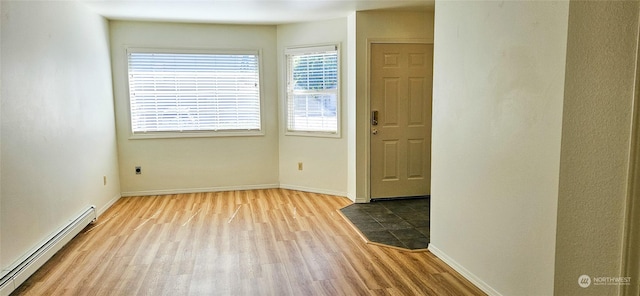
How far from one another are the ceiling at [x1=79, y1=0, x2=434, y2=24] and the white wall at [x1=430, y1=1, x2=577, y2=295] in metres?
1.42

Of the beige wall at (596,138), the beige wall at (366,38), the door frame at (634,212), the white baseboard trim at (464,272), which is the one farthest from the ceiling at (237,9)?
the door frame at (634,212)

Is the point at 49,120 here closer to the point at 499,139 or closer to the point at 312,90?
the point at 312,90

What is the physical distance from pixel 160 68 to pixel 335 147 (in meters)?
2.40

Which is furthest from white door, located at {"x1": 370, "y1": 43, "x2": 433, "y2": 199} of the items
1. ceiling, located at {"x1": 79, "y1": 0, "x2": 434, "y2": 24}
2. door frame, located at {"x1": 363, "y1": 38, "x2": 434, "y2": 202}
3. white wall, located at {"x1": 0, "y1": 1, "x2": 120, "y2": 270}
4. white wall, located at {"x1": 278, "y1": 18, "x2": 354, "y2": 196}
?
white wall, located at {"x1": 0, "y1": 1, "x2": 120, "y2": 270}

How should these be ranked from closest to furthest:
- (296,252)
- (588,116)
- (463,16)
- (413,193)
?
(588,116)
(463,16)
(296,252)
(413,193)

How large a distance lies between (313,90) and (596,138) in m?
4.17

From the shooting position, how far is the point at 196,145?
532 centimetres

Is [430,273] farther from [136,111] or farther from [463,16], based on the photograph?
[136,111]

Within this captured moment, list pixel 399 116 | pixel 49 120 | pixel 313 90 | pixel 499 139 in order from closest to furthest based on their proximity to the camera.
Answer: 1. pixel 499 139
2. pixel 49 120
3. pixel 399 116
4. pixel 313 90

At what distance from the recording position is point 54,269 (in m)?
2.91

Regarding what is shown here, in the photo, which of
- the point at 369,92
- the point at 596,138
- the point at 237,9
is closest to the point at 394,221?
the point at 369,92

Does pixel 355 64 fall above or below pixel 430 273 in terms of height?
above

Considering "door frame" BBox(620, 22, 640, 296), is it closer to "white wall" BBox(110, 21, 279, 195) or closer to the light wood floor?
the light wood floor

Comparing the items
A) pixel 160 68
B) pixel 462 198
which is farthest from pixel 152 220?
pixel 462 198
